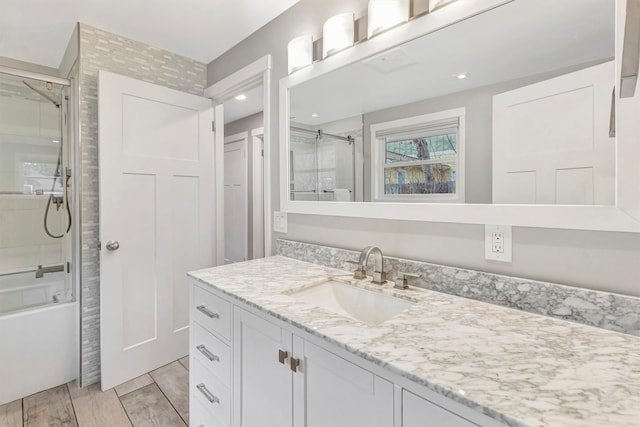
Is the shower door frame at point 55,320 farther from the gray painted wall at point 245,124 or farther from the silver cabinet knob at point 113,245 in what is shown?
the gray painted wall at point 245,124

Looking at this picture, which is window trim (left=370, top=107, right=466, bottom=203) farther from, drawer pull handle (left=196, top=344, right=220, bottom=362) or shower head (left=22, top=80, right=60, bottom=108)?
shower head (left=22, top=80, right=60, bottom=108)

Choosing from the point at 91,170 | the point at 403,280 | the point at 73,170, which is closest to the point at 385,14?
the point at 403,280

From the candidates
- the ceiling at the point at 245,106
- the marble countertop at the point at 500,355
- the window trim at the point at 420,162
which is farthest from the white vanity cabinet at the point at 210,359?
the ceiling at the point at 245,106

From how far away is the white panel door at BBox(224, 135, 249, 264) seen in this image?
4.26m

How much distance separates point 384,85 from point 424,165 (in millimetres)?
414

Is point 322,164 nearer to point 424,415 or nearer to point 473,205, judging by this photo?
point 473,205

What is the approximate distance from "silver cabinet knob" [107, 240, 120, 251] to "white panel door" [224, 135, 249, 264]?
229 centimetres

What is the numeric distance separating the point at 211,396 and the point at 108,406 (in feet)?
3.29

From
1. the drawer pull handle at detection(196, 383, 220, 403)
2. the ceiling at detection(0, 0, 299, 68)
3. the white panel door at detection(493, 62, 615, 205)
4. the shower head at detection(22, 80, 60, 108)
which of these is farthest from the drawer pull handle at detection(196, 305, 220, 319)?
the shower head at detection(22, 80, 60, 108)

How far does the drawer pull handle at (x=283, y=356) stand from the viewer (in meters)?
0.92

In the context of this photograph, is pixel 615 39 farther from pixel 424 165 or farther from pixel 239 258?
pixel 239 258

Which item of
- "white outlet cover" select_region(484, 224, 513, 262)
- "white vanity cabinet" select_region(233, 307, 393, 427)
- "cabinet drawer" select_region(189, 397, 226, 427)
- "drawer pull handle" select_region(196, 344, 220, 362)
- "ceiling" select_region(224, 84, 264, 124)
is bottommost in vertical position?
"cabinet drawer" select_region(189, 397, 226, 427)

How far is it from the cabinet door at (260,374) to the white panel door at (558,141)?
2.93 ft

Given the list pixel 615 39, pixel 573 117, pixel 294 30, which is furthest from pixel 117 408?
pixel 615 39
